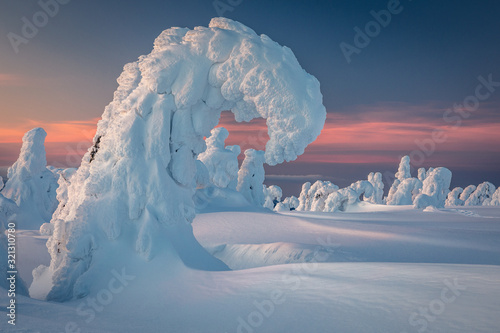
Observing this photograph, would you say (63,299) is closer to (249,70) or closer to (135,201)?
(135,201)

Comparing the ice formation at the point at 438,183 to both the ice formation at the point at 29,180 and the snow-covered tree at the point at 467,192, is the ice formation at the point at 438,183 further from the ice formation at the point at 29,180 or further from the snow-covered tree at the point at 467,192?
the ice formation at the point at 29,180

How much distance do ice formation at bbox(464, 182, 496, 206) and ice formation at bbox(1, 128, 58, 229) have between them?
148 ft

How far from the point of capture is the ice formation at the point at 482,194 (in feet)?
145

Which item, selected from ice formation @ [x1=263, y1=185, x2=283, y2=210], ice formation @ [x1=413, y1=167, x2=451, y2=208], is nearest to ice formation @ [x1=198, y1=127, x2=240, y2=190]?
ice formation @ [x1=413, y1=167, x2=451, y2=208]

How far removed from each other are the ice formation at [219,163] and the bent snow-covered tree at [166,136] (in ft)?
51.8

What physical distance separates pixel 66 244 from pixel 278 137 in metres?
4.17

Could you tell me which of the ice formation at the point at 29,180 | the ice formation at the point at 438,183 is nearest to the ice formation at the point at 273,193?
the ice formation at the point at 438,183

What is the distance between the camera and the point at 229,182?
24.0 meters

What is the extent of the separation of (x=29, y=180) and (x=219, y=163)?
11253 mm

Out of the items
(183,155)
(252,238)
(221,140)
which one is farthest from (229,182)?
(183,155)

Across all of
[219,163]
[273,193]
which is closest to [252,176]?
[219,163]

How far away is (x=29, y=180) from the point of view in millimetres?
22344

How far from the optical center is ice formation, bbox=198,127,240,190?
23.4 m

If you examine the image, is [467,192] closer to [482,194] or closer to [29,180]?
[482,194]
